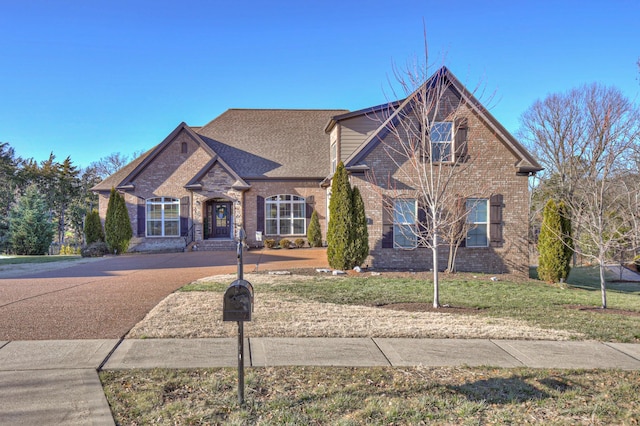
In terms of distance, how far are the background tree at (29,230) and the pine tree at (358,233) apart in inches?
788

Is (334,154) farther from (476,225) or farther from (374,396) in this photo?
(374,396)

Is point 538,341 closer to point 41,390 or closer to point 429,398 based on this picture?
point 429,398

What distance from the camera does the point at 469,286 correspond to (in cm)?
1091

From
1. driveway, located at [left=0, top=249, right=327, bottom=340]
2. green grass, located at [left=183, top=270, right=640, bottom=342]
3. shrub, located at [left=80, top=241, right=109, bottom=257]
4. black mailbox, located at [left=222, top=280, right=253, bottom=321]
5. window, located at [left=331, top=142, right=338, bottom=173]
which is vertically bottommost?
green grass, located at [left=183, top=270, right=640, bottom=342]

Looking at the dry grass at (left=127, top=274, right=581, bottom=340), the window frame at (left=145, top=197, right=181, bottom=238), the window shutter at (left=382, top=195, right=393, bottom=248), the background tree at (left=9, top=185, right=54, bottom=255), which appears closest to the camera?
the dry grass at (left=127, top=274, right=581, bottom=340)

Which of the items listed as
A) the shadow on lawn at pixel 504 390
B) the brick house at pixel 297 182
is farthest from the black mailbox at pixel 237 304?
the brick house at pixel 297 182

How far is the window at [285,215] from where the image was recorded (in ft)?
70.6

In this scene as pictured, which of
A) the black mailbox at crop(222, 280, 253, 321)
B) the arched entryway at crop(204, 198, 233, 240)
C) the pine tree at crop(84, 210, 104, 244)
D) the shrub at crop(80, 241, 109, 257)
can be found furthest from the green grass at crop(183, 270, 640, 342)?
the pine tree at crop(84, 210, 104, 244)

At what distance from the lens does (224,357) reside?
15.8ft

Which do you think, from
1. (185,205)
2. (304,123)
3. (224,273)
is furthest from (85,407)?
(304,123)

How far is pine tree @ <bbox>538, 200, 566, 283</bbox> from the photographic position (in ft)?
43.5

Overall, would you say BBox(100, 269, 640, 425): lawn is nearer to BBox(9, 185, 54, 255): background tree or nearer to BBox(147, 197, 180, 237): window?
BBox(147, 197, 180, 237): window

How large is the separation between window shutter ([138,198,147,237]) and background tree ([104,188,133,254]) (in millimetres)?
1268

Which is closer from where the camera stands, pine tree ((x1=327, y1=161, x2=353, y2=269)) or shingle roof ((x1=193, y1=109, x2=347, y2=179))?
pine tree ((x1=327, y1=161, x2=353, y2=269))
